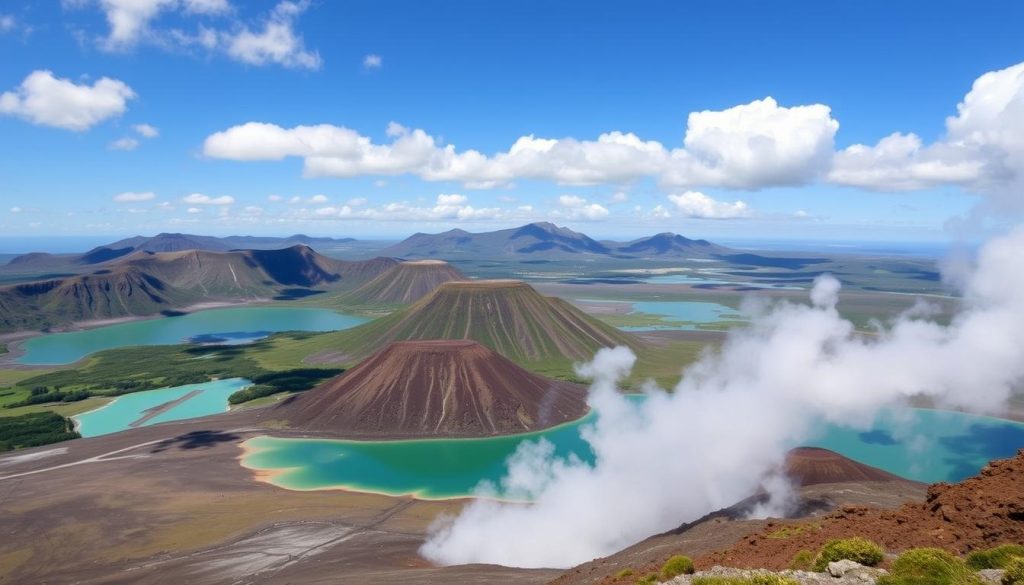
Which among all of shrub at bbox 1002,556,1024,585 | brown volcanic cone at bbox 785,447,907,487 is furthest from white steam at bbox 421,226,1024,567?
shrub at bbox 1002,556,1024,585

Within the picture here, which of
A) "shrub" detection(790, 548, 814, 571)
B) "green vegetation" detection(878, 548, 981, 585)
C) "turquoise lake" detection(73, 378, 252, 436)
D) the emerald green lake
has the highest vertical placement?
"green vegetation" detection(878, 548, 981, 585)

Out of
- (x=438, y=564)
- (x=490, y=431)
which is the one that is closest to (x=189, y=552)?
(x=438, y=564)

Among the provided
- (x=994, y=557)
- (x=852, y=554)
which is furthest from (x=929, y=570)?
(x=852, y=554)

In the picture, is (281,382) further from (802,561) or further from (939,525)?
(939,525)

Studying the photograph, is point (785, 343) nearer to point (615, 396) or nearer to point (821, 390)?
point (821, 390)

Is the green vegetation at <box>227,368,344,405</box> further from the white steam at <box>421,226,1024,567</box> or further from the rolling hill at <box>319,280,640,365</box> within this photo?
the white steam at <box>421,226,1024,567</box>

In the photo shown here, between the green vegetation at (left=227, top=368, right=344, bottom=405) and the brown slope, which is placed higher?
the brown slope
